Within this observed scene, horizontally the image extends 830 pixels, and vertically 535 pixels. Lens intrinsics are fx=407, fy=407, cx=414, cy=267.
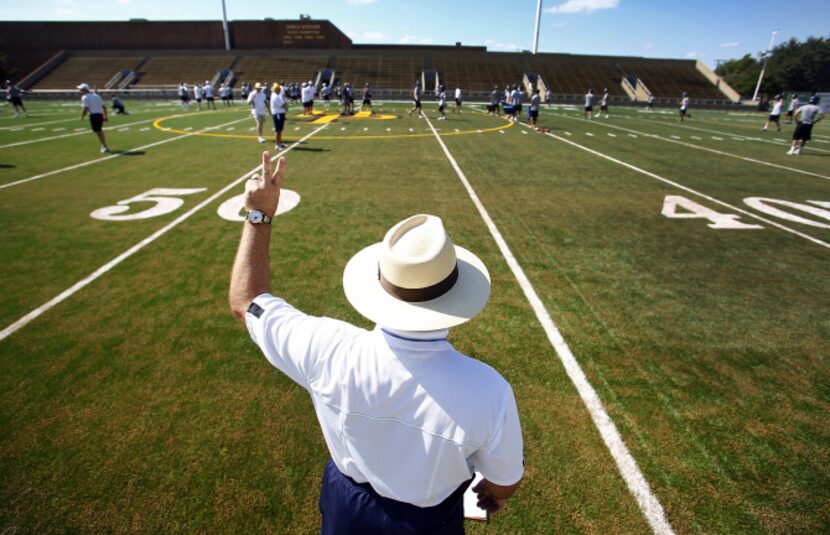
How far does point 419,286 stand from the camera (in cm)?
143

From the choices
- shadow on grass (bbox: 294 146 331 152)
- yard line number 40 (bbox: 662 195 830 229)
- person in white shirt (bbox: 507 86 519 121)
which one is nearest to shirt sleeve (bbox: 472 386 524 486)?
yard line number 40 (bbox: 662 195 830 229)

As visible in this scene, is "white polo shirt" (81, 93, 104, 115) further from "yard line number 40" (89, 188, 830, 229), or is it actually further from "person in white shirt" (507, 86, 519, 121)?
"person in white shirt" (507, 86, 519, 121)

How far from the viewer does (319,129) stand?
20.8 meters

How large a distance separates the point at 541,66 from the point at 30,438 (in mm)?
67233

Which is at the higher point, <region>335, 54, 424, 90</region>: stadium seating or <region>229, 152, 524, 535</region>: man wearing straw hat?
<region>335, 54, 424, 90</region>: stadium seating

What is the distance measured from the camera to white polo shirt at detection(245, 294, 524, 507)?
143 cm

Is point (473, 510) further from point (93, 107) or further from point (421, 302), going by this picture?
point (93, 107)

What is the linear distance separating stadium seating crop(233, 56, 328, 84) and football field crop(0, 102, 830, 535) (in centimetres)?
4954

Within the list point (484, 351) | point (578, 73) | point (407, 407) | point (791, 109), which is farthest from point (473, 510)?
point (578, 73)

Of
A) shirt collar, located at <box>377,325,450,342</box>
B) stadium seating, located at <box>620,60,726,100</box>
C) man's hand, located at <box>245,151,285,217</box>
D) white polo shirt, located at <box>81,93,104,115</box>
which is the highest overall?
stadium seating, located at <box>620,60,726,100</box>

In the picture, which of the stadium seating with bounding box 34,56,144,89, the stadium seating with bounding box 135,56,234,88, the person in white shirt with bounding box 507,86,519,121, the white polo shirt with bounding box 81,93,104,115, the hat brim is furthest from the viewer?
the stadium seating with bounding box 135,56,234,88

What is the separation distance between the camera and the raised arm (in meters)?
1.85

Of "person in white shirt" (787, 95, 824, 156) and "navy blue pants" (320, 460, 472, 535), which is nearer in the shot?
"navy blue pants" (320, 460, 472, 535)

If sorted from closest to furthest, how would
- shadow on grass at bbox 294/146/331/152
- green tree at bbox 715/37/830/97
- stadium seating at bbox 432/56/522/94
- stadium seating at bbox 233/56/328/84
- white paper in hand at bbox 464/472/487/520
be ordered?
white paper in hand at bbox 464/472/487/520 < shadow on grass at bbox 294/146/331/152 < stadium seating at bbox 233/56/328/84 < stadium seating at bbox 432/56/522/94 < green tree at bbox 715/37/830/97
